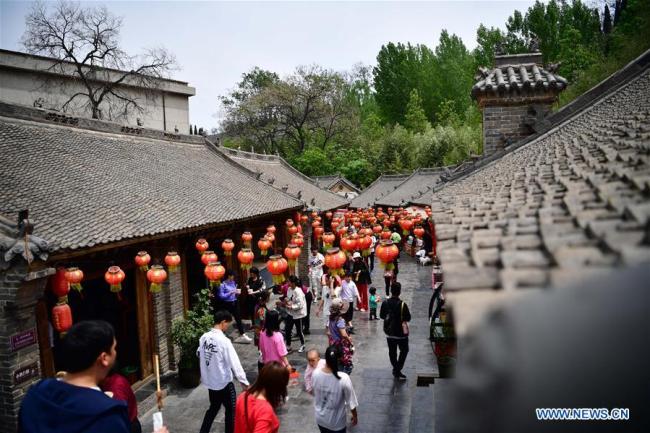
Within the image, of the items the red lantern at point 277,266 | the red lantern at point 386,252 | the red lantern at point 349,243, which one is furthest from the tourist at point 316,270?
the red lantern at point 386,252

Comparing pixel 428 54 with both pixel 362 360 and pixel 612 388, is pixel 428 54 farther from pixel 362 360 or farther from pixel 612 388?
pixel 612 388

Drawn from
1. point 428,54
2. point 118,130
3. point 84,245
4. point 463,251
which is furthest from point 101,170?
point 428,54

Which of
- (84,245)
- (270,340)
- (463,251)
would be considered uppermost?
(463,251)

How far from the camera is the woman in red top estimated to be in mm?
3414

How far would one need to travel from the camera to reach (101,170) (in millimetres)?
9906

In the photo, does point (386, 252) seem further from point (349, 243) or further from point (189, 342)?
point (189, 342)

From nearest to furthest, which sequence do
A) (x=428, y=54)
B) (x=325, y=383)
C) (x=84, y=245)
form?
(x=325, y=383) < (x=84, y=245) < (x=428, y=54)

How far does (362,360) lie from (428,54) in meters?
43.1

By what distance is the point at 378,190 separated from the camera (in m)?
33.2

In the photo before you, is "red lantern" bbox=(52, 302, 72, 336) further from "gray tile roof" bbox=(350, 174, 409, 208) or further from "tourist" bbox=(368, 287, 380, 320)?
"gray tile roof" bbox=(350, 174, 409, 208)

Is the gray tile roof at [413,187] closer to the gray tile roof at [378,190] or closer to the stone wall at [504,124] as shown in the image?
the gray tile roof at [378,190]

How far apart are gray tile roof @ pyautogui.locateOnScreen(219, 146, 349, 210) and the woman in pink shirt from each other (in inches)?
520

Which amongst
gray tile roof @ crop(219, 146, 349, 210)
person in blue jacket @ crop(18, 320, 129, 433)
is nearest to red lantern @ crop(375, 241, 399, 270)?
person in blue jacket @ crop(18, 320, 129, 433)

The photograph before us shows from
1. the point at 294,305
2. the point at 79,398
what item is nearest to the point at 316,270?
the point at 294,305
